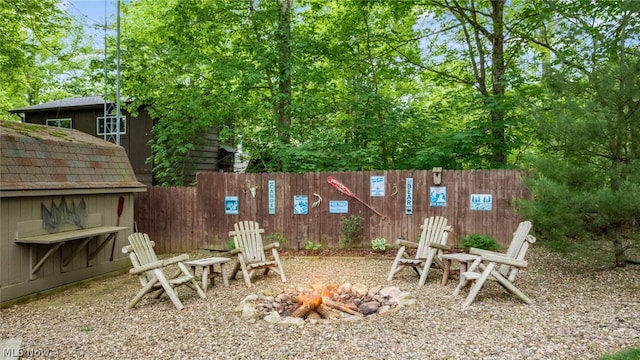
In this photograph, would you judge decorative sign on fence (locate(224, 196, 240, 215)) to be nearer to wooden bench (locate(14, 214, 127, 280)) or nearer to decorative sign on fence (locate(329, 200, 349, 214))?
decorative sign on fence (locate(329, 200, 349, 214))

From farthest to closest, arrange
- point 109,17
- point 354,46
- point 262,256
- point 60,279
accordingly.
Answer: point 109,17
point 354,46
point 262,256
point 60,279

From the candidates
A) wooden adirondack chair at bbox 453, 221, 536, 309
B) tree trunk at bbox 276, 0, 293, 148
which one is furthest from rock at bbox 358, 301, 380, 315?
tree trunk at bbox 276, 0, 293, 148

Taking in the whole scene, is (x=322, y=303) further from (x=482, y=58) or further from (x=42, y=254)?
(x=482, y=58)

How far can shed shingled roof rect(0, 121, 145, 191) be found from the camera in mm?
5547

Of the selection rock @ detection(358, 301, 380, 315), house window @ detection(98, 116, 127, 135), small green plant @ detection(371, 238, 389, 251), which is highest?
house window @ detection(98, 116, 127, 135)

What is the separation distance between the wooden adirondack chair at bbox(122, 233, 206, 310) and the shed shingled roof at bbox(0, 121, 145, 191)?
1.57 metres

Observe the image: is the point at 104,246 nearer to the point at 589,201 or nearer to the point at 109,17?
the point at 589,201

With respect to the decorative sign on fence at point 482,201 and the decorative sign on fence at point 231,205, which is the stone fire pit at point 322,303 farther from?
the decorative sign on fence at point 231,205

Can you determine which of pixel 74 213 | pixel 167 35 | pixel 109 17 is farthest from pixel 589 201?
pixel 109 17

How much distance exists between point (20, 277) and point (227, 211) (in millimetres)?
3985

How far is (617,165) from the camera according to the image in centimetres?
557

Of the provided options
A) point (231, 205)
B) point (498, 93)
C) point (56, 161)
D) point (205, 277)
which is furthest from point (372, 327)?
point (498, 93)

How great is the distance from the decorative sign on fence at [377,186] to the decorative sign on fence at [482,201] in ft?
5.74

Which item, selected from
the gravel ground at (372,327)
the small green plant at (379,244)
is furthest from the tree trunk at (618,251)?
the small green plant at (379,244)
